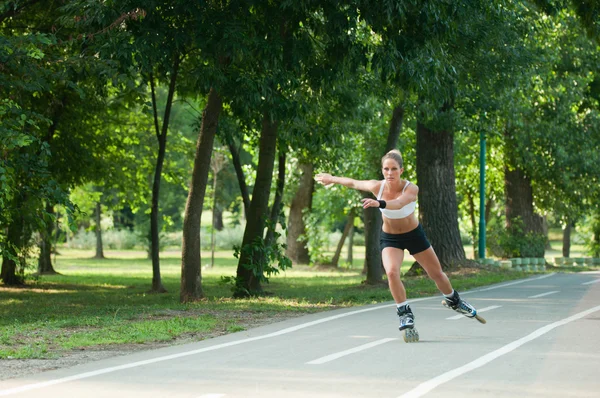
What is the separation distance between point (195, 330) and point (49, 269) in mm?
25327

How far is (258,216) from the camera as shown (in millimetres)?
18375

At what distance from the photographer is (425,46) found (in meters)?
15.5

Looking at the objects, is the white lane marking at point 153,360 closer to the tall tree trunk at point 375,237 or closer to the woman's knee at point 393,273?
the woman's knee at point 393,273

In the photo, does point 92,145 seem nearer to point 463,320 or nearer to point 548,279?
point 548,279

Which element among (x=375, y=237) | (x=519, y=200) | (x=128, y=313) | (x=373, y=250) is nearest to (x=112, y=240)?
(x=519, y=200)

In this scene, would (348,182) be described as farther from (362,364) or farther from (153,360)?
(153,360)

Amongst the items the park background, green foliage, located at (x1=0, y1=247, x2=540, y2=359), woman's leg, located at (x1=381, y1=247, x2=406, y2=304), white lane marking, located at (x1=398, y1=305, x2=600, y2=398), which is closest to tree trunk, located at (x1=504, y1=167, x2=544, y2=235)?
the park background

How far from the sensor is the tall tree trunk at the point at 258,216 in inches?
718

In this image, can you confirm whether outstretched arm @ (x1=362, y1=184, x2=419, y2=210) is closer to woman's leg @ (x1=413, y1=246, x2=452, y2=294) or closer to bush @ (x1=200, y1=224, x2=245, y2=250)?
woman's leg @ (x1=413, y1=246, x2=452, y2=294)

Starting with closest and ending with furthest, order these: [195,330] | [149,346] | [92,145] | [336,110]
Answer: [149,346], [195,330], [336,110], [92,145]

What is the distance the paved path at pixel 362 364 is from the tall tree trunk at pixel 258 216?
5.36m

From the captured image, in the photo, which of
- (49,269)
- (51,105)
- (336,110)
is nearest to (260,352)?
(336,110)

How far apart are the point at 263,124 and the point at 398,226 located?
8.57m

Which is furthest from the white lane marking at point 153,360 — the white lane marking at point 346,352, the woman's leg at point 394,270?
the woman's leg at point 394,270
